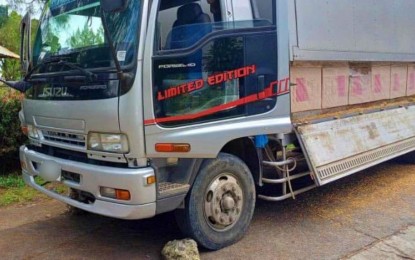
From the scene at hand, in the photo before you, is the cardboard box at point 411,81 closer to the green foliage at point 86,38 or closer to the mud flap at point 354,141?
the mud flap at point 354,141

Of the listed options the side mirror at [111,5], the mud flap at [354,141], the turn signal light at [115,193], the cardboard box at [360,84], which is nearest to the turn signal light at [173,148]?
the turn signal light at [115,193]

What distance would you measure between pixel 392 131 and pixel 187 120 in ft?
11.0

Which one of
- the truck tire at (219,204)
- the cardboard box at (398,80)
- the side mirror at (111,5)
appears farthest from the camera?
the cardboard box at (398,80)

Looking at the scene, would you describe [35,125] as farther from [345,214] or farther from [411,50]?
[411,50]

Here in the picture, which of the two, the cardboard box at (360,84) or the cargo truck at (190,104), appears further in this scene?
the cardboard box at (360,84)

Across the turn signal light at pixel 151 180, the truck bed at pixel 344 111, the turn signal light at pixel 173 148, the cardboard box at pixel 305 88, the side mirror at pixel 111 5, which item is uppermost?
the side mirror at pixel 111 5

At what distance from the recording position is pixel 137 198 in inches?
133

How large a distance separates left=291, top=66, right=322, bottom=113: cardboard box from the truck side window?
3.70 feet

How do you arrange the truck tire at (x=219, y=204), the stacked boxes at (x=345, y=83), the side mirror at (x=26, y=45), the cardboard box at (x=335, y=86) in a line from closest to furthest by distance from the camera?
the truck tire at (x=219, y=204) < the side mirror at (x=26, y=45) < the stacked boxes at (x=345, y=83) < the cardboard box at (x=335, y=86)

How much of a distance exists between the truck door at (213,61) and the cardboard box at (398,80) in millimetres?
2750

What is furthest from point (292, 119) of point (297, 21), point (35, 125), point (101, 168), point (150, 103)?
point (35, 125)

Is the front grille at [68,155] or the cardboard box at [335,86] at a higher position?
the cardboard box at [335,86]

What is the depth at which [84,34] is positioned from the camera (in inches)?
148

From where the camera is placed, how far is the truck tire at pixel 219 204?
3828mm
